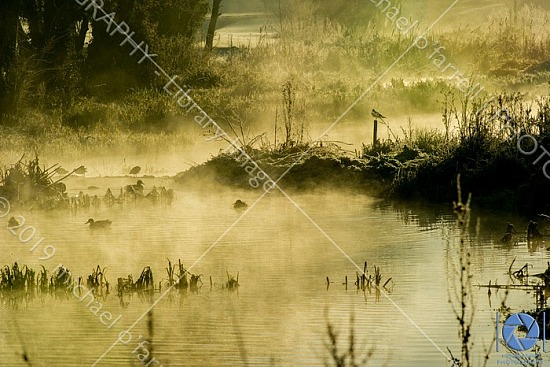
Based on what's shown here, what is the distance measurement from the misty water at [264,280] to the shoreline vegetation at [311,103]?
125 cm

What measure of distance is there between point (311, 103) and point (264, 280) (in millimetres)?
20062

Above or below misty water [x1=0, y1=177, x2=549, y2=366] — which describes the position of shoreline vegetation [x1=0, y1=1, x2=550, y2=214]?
above

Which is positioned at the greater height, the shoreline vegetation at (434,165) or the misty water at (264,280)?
the shoreline vegetation at (434,165)

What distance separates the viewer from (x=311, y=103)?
3328cm

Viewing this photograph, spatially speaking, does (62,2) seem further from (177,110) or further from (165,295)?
(165,295)

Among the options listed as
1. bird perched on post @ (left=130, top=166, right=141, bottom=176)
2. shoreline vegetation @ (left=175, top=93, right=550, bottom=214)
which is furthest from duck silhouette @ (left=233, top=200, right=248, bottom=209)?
bird perched on post @ (left=130, top=166, right=141, bottom=176)

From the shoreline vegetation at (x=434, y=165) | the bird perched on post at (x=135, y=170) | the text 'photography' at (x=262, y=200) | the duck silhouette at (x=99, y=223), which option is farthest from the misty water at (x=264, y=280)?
the bird perched on post at (x=135, y=170)

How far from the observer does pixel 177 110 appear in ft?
108

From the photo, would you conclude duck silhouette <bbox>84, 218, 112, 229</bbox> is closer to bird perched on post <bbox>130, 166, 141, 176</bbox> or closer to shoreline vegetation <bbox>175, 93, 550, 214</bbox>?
shoreline vegetation <bbox>175, 93, 550, 214</bbox>

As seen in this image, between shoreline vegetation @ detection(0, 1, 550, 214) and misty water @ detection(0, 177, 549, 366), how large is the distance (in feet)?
4.09

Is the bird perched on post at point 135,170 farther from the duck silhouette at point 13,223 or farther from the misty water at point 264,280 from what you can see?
the duck silhouette at point 13,223

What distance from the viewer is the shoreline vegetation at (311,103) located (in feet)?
67.5

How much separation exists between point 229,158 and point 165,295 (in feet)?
35.4

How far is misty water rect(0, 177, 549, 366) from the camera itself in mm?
10344
